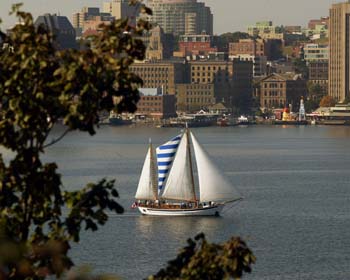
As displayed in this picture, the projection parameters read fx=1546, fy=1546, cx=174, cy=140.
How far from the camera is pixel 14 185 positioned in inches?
287

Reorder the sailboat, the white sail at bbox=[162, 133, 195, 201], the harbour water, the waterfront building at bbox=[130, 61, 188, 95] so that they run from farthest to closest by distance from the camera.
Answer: the waterfront building at bbox=[130, 61, 188, 95]
the white sail at bbox=[162, 133, 195, 201]
the sailboat
the harbour water

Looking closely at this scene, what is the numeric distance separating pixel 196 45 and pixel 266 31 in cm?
2845

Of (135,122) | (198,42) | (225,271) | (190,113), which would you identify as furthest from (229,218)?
(198,42)

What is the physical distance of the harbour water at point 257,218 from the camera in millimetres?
22422

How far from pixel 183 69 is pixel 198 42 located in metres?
24.5

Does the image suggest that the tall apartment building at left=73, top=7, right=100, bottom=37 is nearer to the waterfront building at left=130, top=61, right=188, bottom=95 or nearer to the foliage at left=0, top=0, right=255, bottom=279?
the waterfront building at left=130, top=61, right=188, bottom=95

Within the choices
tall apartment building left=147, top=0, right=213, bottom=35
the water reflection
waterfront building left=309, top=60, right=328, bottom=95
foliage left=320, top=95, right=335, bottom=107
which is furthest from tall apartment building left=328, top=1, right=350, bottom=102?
the water reflection

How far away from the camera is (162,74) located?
4584 inches

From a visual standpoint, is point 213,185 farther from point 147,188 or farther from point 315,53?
point 315,53

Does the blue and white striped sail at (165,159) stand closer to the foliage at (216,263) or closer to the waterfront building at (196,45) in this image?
the foliage at (216,263)

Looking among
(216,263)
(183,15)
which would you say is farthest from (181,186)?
(183,15)

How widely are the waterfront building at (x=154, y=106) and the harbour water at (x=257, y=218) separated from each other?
41.2 meters

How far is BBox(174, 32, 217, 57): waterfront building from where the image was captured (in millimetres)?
135750

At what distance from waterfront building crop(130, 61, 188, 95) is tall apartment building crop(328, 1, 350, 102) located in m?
12.1
